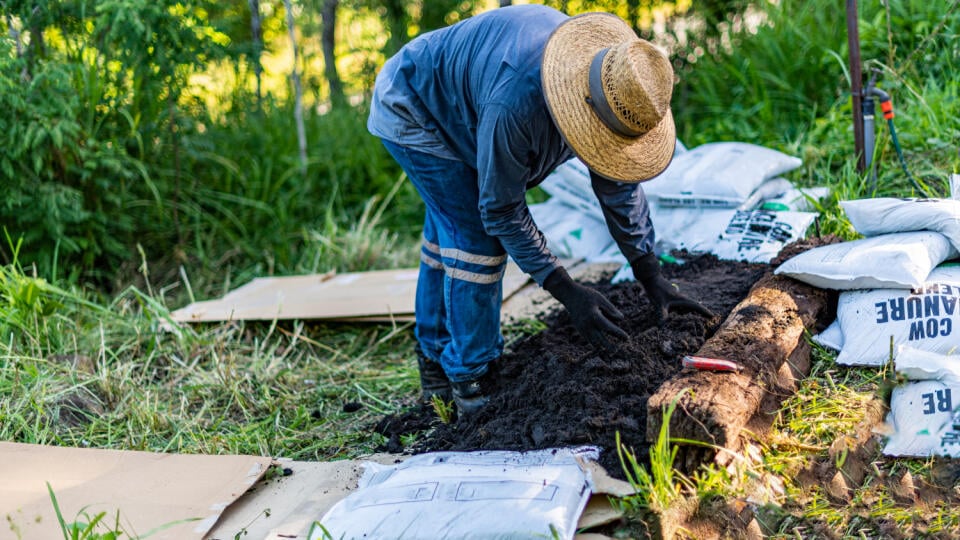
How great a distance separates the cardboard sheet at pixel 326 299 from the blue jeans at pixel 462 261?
3.48ft

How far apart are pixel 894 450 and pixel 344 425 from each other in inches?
74.8

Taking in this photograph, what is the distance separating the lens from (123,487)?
8.48ft

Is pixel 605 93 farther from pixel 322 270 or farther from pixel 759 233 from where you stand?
pixel 322 270

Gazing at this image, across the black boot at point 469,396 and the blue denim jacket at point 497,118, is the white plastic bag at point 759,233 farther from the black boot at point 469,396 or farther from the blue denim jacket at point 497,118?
the black boot at point 469,396

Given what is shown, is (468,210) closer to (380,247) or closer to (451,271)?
(451,271)

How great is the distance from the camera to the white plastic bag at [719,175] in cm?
400

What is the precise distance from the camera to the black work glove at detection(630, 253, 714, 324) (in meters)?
2.94

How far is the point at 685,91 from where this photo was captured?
19.0 feet

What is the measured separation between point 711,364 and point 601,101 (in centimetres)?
79

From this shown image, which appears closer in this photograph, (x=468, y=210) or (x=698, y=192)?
(x=468, y=210)

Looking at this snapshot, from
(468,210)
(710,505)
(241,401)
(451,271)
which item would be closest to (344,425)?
(241,401)

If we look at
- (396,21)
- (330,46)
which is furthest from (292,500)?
(330,46)

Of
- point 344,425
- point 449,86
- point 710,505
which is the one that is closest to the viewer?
point 710,505

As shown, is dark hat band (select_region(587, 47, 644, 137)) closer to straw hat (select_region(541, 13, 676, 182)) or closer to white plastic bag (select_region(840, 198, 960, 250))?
straw hat (select_region(541, 13, 676, 182))
